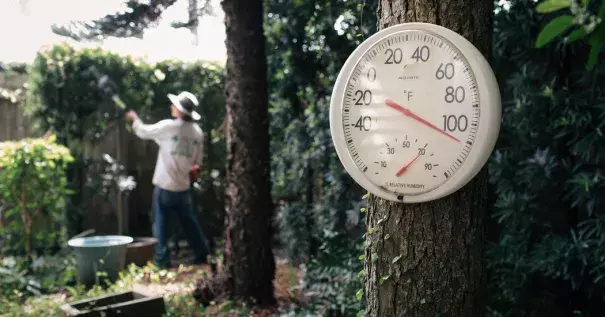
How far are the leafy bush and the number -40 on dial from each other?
4043 millimetres

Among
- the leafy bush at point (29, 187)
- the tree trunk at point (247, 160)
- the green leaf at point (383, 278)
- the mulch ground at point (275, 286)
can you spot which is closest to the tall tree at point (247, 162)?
the tree trunk at point (247, 160)

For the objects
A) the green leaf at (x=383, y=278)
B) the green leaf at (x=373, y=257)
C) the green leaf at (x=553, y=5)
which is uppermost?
the green leaf at (x=553, y=5)

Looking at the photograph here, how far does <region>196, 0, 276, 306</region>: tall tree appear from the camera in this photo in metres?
3.87

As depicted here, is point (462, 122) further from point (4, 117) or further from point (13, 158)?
point (4, 117)

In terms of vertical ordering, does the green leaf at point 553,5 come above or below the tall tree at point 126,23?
below

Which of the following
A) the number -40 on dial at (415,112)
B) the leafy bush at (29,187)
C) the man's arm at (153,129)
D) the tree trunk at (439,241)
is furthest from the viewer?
the man's arm at (153,129)

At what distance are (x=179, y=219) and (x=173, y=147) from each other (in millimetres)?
743

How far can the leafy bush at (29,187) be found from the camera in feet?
16.1

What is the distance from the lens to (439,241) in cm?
168

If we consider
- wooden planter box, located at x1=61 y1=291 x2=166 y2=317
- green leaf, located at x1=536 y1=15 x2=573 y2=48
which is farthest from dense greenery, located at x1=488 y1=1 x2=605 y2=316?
wooden planter box, located at x1=61 y1=291 x2=166 y2=317

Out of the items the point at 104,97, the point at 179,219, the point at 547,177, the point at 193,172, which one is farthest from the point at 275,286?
the point at 104,97

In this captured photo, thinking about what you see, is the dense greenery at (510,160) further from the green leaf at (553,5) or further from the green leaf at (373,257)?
the green leaf at (373,257)

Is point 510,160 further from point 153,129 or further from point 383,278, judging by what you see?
point 153,129

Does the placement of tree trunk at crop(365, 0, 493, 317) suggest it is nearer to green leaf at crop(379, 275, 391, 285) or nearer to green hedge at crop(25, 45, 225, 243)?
green leaf at crop(379, 275, 391, 285)
